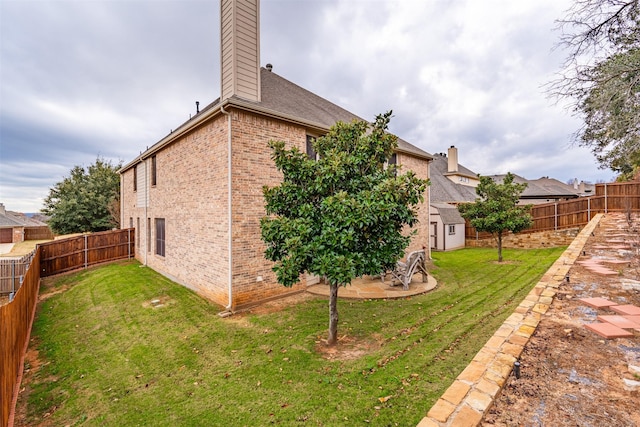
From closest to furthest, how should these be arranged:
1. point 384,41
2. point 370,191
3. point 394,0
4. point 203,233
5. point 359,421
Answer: point 359,421 < point 370,191 < point 203,233 < point 394,0 < point 384,41

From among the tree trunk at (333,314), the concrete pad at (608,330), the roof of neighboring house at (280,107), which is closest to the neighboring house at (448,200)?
the roof of neighboring house at (280,107)

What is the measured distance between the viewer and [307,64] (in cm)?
1552

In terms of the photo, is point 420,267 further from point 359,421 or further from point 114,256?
point 114,256

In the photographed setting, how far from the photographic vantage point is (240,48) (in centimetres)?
807

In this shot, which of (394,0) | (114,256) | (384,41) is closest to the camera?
(394,0)

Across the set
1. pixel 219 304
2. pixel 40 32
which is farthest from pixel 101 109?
pixel 219 304

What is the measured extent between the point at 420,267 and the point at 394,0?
989cm

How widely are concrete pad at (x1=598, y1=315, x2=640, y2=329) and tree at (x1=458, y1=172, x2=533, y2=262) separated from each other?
10.1m

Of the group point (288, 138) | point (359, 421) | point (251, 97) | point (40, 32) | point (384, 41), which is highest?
point (384, 41)

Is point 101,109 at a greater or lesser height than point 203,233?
greater

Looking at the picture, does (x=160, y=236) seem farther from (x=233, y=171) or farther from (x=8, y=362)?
(x=8, y=362)

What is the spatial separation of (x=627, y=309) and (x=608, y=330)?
911 millimetres

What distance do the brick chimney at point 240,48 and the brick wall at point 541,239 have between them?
18.4 meters

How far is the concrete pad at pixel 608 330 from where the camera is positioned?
297cm
